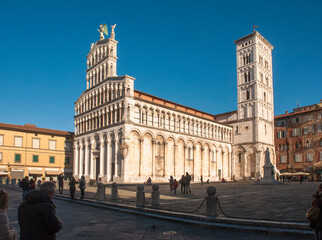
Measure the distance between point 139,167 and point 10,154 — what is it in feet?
72.5

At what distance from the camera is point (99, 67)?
4584 cm

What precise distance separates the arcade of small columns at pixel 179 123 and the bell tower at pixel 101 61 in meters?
7.78

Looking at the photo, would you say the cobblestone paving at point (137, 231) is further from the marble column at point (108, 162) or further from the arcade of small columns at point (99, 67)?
the arcade of small columns at point (99, 67)

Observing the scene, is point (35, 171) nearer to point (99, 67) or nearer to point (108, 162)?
point (108, 162)

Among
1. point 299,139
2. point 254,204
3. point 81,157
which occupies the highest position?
point 299,139

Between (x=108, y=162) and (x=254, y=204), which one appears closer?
(x=254, y=204)

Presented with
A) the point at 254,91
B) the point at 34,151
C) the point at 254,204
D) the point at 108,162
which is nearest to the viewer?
the point at 254,204

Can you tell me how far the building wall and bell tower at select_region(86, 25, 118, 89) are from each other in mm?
38202

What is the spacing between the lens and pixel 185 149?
46.7 metres

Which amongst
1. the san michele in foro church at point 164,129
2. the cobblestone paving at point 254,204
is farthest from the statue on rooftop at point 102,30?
the cobblestone paving at point 254,204

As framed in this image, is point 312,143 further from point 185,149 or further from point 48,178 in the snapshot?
point 48,178

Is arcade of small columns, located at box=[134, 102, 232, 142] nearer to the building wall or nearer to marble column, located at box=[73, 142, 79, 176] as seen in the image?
the building wall

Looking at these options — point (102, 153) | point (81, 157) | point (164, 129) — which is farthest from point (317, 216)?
point (81, 157)

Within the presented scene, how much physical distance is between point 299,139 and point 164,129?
2996cm
